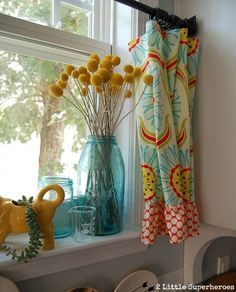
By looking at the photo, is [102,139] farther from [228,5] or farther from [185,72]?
[228,5]

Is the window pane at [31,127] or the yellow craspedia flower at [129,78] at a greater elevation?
the yellow craspedia flower at [129,78]

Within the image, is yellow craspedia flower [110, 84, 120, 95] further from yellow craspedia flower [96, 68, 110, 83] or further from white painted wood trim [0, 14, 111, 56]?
white painted wood trim [0, 14, 111, 56]

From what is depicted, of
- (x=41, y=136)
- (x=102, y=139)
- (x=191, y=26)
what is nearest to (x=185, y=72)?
(x=191, y=26)

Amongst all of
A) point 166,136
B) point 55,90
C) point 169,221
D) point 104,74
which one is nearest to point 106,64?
point 104,74

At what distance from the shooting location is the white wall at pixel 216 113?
911mm

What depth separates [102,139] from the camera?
909mm

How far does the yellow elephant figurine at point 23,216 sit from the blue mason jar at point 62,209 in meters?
0.11

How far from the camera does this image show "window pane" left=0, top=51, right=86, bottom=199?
93cm

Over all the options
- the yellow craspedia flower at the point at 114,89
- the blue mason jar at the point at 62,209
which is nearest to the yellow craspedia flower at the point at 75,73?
the yellow craspedia flower at the point at 114,89

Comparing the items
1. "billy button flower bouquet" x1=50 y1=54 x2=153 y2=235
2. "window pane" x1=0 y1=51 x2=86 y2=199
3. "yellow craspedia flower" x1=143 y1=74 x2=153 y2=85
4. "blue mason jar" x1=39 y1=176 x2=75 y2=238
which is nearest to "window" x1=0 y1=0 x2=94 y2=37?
"window pane" x1=0 y1=51 x2=86 y2=199

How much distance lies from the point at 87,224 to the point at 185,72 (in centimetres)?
64

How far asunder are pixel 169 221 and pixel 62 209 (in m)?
0.37

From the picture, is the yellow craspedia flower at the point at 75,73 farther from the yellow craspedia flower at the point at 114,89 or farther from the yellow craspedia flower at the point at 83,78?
the yellow craspedia flower at the point at 114,89

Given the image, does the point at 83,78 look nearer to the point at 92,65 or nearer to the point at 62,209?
the point at 92,65
